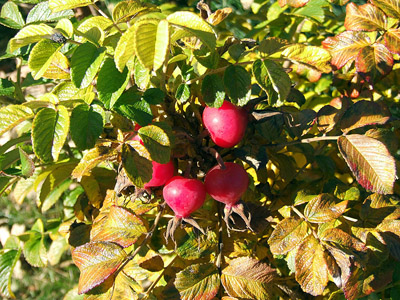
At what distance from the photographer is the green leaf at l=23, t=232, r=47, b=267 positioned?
3.87ft

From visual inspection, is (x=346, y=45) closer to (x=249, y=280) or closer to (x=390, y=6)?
(x=390, y=6)

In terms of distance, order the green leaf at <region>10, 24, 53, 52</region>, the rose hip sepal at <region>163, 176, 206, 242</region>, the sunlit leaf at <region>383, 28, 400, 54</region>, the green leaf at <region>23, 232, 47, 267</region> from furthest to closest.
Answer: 1. the green leaf at <region>23, 232, 47, 267</region>
2. the sunlit leaf at <region>383, 28, 400, 54</region>
3. the rose hip sepal at <region>163, 176, 206, 242</region>
4. the green leaf at <region>10, 24, 53, 52</region>

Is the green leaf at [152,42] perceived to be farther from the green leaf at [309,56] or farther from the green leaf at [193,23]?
the green leaf at [309,56]

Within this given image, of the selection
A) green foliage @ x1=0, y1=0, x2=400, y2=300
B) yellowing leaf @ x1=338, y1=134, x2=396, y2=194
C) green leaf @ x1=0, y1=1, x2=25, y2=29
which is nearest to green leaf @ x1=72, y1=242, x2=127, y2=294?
green foliage @ x1=0, y1=0, x2=400, y2=300

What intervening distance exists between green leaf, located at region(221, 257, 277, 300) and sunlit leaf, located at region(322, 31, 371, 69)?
18.9 inches

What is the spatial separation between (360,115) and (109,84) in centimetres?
50

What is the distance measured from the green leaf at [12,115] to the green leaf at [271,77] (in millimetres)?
405

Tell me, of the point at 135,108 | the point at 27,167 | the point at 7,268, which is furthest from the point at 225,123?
the point at 7,268

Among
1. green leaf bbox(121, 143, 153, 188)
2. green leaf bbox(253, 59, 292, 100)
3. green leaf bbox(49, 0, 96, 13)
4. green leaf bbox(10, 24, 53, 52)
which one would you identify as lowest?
green leaf bbox(121, 143, 153, 188)

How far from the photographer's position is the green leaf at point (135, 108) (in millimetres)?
790

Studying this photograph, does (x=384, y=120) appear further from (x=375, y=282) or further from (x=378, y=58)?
(x=375, y=282)

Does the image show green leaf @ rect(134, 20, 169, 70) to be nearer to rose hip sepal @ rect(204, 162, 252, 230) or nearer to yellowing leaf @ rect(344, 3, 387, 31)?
rose hip sepal @ rect(204, 162, 252, 230)

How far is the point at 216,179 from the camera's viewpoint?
802mm

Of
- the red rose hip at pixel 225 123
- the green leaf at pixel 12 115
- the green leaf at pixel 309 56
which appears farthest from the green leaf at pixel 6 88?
the green leaf at pixel 309 56
